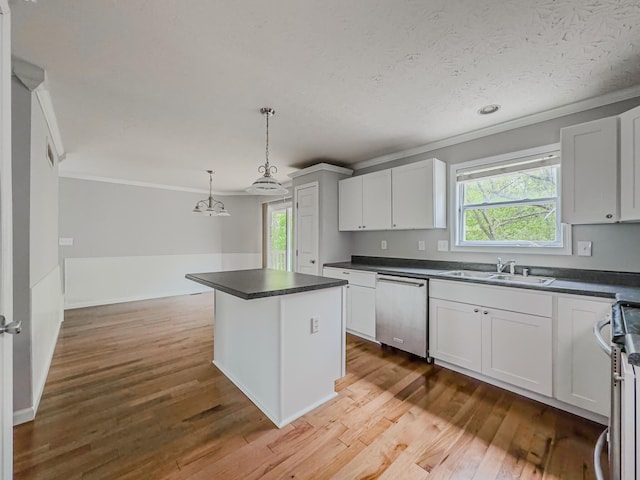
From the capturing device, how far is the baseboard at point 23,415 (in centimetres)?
182

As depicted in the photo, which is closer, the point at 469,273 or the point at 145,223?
the point at 469,273

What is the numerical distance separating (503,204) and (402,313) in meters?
1.49

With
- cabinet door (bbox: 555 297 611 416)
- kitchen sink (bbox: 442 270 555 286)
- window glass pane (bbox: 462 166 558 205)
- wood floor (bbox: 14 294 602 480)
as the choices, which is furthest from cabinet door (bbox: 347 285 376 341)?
cabinet door (bbox: 555 297 611 416)

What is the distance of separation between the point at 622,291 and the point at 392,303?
169 cm

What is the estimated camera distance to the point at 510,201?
A: 9.00ft

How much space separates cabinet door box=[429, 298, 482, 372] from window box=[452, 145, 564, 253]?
82 cm

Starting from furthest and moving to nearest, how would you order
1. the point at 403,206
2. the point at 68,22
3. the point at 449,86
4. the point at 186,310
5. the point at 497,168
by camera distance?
the point at 186,310
the point at 403,206
the point at 497,168
the point at 449,86
the point at 68,22

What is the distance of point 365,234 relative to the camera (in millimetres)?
4047

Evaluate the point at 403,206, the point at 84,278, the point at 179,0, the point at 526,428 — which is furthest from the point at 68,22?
the point at 84,278

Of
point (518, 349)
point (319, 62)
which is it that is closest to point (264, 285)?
point (319, 62)

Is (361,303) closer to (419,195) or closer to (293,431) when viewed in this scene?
(419,195)

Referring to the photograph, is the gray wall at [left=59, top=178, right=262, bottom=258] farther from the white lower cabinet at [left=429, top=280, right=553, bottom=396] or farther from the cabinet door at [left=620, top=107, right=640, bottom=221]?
the cabinet door at [left=620, top=107, right=640, bottom=221]

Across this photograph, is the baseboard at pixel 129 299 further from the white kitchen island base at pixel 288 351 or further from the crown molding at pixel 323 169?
the white kitchen island base at pixel 288 351

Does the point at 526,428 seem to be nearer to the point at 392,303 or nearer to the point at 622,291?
the point at 622,291
